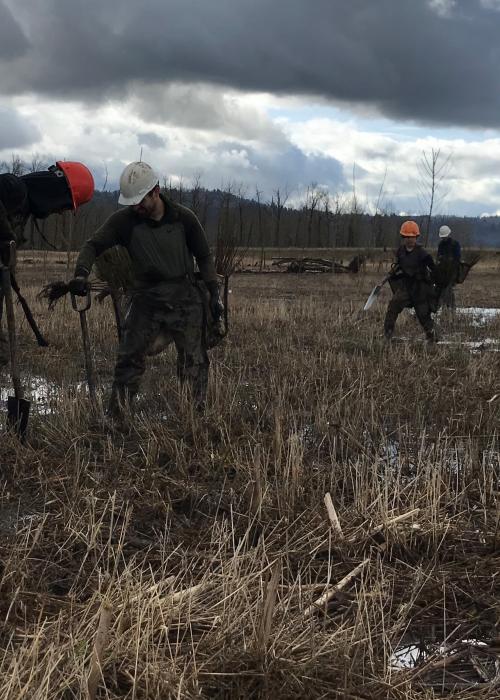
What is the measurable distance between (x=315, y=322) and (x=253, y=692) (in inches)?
373

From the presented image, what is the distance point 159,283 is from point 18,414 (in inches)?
54.1

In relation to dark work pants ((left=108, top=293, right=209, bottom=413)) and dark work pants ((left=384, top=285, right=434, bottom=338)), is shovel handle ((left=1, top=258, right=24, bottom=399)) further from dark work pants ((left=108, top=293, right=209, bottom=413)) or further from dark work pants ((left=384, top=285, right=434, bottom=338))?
Result: dark work pants ((left=384, top=285, right=434, bottom=338))

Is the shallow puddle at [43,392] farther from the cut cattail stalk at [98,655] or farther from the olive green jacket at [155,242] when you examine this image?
the cut cattail stalk at [98,655]

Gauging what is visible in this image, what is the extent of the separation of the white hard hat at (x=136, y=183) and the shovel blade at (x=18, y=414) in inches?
57.6

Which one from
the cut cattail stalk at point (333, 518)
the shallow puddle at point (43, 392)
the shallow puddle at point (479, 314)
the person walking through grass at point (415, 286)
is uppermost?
the person walking through grass at point (415, 286)

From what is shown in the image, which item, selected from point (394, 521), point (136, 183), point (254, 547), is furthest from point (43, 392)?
point (394, 521)

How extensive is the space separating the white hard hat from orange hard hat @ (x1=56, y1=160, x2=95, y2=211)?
22cm

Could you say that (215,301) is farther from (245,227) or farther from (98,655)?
(245,227)

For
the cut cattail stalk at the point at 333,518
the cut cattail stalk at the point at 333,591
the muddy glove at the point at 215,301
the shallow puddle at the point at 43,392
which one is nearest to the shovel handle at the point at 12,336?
the shallow puddle at the point at 43,392

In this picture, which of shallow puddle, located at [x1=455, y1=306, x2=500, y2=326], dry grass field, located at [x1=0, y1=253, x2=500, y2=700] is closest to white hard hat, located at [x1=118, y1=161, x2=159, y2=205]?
dry grass field, located at [x1=0, y1=253, x2=500, y2=700]

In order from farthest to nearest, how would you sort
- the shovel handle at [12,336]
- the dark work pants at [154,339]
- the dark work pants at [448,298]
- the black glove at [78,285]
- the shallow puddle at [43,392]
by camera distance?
the dark work pants at [448,298], the shallow puddle at [43,392], the dark work pants at [154,339], the black glove at [78,285], the shovel handle at [12,336]

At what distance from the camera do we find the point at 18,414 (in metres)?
4.49

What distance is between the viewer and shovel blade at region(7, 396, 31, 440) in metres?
4.48

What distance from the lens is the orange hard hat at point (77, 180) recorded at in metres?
4.59
